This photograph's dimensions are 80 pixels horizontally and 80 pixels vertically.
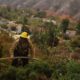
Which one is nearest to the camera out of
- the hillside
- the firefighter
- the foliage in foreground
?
the foliage in foreground

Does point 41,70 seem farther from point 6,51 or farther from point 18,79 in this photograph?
point 6,51

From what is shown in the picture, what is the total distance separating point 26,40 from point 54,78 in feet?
6.55

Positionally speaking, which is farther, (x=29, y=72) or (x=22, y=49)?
(x=22, y=49)

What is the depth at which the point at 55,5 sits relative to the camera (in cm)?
11575

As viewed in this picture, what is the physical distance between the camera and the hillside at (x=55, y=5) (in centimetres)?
10788

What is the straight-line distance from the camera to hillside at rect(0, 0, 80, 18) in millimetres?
107875

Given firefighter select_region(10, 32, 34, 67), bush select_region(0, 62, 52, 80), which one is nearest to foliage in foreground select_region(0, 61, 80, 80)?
bush select_region(0, 62, 52, 80)

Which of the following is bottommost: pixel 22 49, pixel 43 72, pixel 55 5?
pixel 43 72

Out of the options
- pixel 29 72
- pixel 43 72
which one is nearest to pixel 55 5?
pixel 43 72

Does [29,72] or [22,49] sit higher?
[22,49]

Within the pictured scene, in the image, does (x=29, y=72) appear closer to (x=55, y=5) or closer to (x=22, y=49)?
(x=22, y=49)

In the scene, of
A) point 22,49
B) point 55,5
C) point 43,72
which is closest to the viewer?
point 43,72

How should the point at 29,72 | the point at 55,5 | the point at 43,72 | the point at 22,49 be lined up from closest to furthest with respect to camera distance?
the point at 29,72
the point at 43,72
the point at 22,49
the point at 55,5

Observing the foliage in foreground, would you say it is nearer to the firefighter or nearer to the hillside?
the firefighter
